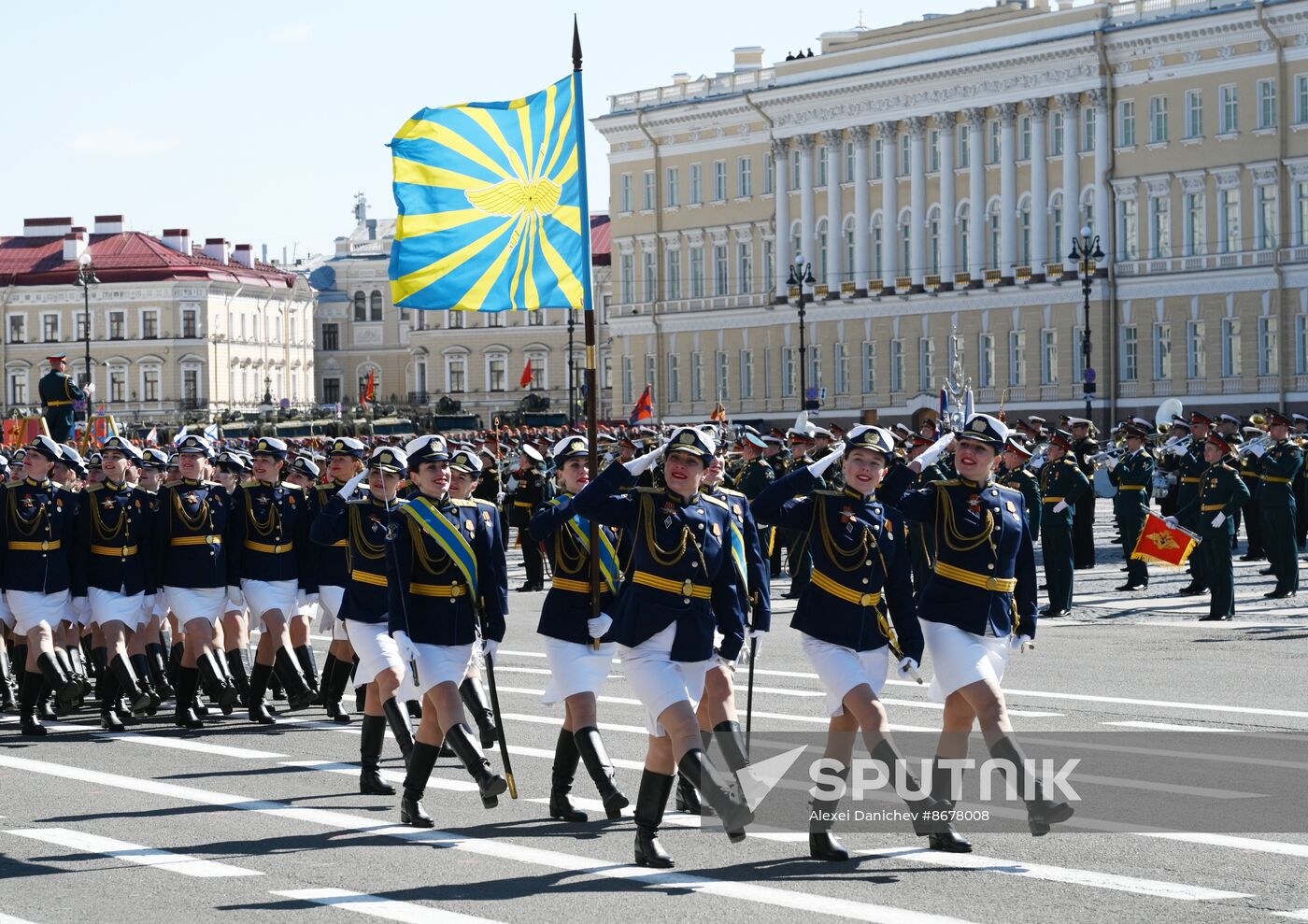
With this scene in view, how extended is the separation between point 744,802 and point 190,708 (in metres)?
6.67

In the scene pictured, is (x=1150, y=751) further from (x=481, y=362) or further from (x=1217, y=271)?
(x=481, y=362)

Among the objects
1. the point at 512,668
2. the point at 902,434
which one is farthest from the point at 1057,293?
the point at 512,668

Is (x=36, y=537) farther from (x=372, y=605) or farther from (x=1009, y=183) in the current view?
(x=1009, y=183)

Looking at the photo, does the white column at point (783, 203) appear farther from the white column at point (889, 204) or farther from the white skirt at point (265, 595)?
the white skirt at point (265, 595)

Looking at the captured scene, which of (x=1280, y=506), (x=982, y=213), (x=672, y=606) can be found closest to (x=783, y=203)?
(x=982, y=213)

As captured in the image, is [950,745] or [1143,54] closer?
[950,745]

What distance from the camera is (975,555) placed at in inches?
412

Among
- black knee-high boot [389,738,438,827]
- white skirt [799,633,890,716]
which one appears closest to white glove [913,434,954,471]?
white skirt [799,633,890,716]

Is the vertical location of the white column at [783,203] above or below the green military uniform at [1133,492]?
above

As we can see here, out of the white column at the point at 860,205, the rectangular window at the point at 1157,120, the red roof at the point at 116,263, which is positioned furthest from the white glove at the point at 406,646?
the red roof at the point at 116,263

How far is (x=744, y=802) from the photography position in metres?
9.84

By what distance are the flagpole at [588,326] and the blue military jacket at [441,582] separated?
45cm

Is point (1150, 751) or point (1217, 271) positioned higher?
point (1217, 271)

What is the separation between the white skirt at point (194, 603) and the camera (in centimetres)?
1556
